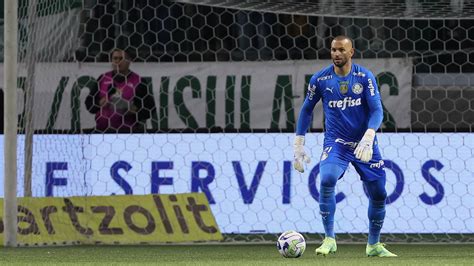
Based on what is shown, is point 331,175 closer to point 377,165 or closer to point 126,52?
point 377,165

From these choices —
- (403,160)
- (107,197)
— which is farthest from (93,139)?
(403,160)

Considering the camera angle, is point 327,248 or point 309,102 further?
point 309,102

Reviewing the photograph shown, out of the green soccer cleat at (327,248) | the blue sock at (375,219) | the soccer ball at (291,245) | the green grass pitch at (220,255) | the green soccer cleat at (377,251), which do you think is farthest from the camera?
the blue sock at (375,219)

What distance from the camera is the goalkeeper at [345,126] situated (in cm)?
1005

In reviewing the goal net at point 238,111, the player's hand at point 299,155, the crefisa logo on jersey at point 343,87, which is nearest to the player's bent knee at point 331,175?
the player's hand at point 299,155

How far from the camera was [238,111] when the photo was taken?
1300 centimetres

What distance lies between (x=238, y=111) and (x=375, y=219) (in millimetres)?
3047

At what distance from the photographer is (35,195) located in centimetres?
1197

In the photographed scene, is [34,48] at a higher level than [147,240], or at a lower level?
higher

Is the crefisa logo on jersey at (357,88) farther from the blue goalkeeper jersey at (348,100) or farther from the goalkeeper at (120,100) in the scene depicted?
the goalkeeper at (120,100)

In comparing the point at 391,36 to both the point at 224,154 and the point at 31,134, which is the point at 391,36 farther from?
the point at 31,134

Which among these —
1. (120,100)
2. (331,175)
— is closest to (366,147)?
(331,175)

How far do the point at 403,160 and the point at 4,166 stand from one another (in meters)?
3.60

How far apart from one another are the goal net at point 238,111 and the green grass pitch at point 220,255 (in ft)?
1.69
